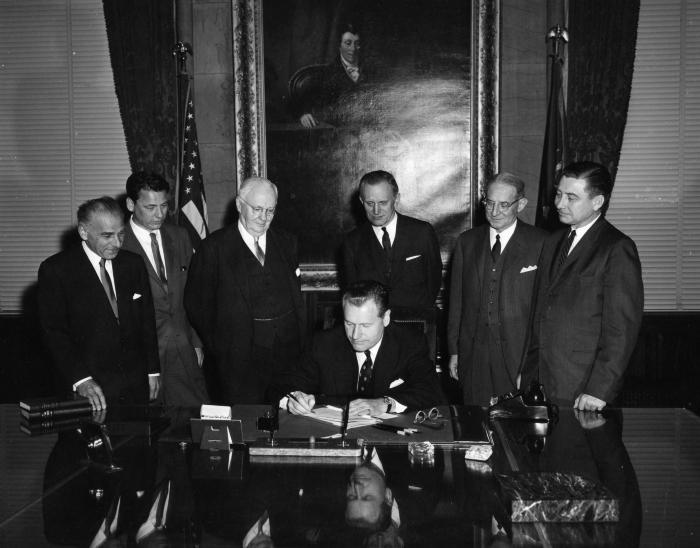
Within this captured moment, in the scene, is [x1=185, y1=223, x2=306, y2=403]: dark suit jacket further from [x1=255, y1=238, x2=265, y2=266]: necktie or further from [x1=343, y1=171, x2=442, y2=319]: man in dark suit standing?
[x1=343, y1=171, x2=442, y2=319]: man in dark suit standing

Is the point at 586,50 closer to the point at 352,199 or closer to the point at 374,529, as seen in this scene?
the point at 352,199

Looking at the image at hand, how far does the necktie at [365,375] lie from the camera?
10.7 feet

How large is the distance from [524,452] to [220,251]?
216cm

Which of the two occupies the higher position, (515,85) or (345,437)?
(515,85)

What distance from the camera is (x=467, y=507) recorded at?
6.34ft

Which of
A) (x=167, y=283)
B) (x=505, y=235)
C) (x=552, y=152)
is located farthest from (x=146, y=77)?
(x=505, y=235)

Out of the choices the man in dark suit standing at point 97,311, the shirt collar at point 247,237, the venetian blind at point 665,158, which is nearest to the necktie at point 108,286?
the man in dark suit standing at point 97,311

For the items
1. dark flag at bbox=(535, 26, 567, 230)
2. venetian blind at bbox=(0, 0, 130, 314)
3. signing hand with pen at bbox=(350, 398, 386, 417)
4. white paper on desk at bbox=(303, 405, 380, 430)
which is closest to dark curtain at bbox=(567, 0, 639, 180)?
dark flag at bbox=(535, 26, 567, 230)

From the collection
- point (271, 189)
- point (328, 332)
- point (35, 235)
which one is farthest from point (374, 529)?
point (35, 235)

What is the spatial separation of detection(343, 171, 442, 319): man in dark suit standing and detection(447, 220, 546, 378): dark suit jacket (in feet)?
0.80

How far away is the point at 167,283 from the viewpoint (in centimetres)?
437

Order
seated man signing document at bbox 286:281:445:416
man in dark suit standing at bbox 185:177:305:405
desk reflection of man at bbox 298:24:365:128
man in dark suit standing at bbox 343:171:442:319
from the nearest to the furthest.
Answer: seated man signing document at bbox 286:281:445:416 → man in dark suit standing at bbox 185:177:305:405 → man in dark suit standing at bbox 343:171:442:319 → desk reflection of man at bbox 298:24:365:128

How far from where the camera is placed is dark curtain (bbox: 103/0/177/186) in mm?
5973

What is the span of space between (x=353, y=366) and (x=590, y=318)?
1.08m
